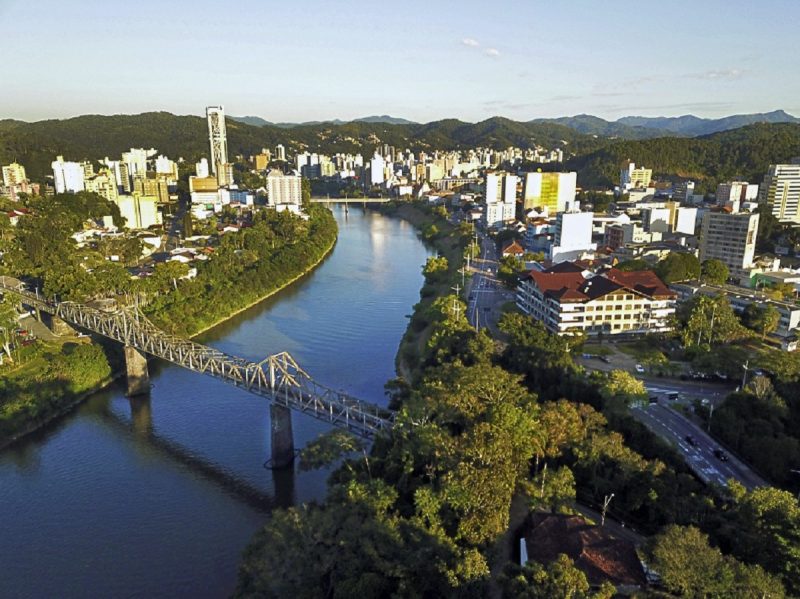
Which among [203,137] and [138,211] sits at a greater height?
[203,137]

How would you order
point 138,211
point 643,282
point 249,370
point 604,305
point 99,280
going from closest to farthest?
1. point 249,370
2. point 604,305
3. point 643,282
4. point 99,280
5. point 138,211

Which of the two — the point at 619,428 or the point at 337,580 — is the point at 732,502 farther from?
the point at 337,580

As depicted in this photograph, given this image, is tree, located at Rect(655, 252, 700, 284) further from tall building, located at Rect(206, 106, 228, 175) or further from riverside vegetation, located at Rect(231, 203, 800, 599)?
tall building, located at Rect(206, 106, 228, 175)

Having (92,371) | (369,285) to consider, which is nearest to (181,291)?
(92,371)

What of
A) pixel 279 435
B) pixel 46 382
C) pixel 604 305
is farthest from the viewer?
pixel 604 305

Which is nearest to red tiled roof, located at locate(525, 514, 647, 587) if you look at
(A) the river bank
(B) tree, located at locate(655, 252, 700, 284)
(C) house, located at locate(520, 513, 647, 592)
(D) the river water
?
(C) house, located at locate(520, 513, 647, 592)

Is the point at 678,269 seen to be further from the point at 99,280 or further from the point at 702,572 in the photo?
the point at 99,280

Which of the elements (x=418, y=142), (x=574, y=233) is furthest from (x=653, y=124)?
(x=574, y=233)
